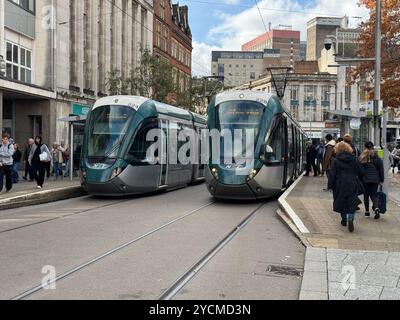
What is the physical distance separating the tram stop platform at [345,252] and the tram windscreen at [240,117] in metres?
2.34

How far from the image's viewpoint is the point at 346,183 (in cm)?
1037

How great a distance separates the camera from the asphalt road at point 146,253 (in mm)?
6262

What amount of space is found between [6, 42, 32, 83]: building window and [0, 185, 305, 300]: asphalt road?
14.1 metres

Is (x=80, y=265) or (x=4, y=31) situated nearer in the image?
(x=80, y=265)

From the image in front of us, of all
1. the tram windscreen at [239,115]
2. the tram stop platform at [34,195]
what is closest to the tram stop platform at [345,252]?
the tram windscreen at [239,115]

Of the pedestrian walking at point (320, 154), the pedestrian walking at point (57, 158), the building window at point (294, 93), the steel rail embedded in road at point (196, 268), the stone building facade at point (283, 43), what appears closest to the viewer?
the steel rail embedded in road at point (196, 268)

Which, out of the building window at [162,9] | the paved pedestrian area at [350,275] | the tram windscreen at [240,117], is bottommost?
the paved pedestrian area at [350,275]

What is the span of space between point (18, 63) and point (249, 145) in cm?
1645

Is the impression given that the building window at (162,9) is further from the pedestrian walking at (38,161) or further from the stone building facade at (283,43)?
Result: the stone building facade at (283,43)

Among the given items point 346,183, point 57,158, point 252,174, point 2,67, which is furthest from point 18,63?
point 346,183

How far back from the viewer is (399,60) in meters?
21.8
